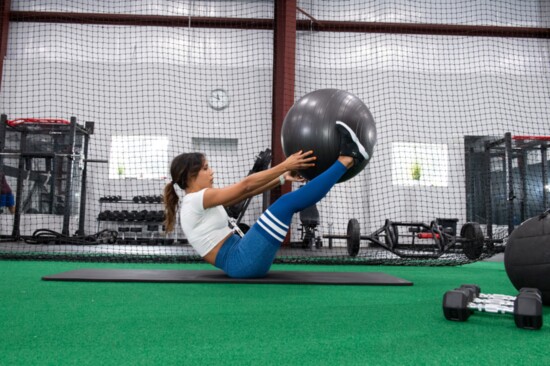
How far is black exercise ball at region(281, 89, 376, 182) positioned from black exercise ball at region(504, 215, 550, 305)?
83cm

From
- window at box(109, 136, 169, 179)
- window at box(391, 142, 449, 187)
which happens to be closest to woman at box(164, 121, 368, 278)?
window at box(109, 136, 169, 179)

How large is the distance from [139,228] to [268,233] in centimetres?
587

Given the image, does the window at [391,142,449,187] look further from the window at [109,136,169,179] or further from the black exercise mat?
the black exercise mat

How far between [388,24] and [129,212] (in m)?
5.49

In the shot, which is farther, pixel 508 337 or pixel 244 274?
pixel 244 274

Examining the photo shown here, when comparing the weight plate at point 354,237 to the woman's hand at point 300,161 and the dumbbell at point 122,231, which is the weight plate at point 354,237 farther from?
the dumbbell at point 122,231

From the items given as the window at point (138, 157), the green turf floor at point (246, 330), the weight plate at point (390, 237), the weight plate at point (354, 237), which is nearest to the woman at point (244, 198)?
the green turf floor at point (246, 330)

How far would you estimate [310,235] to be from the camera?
6.13 meters

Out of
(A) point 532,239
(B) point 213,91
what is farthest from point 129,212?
(A) point 532,239

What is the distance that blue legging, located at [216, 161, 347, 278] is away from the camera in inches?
84.0

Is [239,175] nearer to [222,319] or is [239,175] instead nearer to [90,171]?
[90,171]

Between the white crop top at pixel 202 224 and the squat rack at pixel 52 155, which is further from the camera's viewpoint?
the squat rack at pixel 52 155

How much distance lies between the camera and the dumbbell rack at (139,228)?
7.45 metres

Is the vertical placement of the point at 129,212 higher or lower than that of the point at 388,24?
lower
